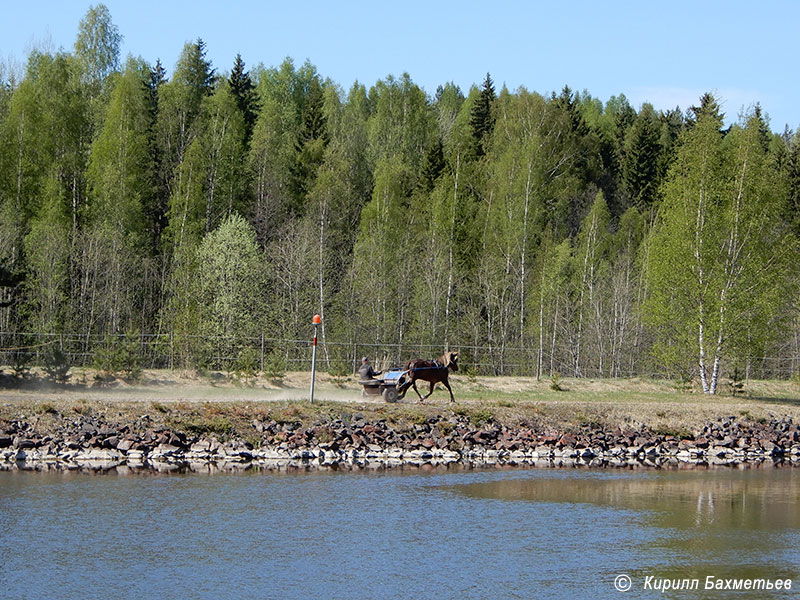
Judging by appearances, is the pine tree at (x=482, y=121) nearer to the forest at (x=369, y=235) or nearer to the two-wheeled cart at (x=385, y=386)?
the forest at (x=369, y=235)

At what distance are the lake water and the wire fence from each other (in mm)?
14863

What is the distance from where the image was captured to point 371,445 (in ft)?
97.3

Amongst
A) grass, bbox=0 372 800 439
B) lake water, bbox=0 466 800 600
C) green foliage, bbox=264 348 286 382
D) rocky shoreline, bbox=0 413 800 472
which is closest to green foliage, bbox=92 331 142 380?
grass, bbox=0 372 800 439

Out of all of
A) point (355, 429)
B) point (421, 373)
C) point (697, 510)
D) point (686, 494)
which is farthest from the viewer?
point (421, 373)

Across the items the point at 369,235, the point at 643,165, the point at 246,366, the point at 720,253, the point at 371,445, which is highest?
the point at 643,165

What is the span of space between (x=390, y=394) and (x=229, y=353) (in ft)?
41.0

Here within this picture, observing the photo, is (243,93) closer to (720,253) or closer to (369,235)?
(369,235)

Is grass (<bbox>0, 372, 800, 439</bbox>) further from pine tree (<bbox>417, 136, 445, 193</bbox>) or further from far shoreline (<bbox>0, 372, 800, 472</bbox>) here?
pine tree (<bbox>417, 136, 445, 193</bbox>)

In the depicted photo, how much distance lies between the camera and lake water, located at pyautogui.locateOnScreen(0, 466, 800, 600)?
16078 mm

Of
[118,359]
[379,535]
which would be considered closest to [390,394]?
[118,359]

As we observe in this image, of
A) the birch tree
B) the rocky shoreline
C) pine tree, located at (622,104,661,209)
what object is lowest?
the rocky shoreline

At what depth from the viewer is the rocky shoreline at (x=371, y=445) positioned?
27.2 meters

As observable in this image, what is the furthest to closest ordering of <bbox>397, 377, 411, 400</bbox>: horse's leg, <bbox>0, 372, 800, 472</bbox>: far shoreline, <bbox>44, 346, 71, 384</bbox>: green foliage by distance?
1. <bbox>44, 346, 71, 384</bbox>: green foliage
2. <bbox>397, 377, 411, 400</bbox>: horse's leg
3. <bbox>0, 372, 800, 472</bbox>: far shoreline

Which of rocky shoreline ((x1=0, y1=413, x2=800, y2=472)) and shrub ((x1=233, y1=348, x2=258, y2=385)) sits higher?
shrub ((x1=233, y1=348, x2=258, y2=385))
